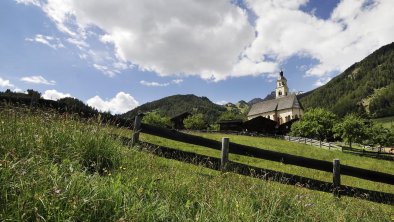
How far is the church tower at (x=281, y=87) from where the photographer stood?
145250 millimetres

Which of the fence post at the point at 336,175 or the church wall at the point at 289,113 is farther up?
the church wall at the point at 289,113

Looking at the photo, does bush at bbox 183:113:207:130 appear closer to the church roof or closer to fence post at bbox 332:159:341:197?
the church roof

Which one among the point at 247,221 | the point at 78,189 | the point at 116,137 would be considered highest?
the point at 116,137

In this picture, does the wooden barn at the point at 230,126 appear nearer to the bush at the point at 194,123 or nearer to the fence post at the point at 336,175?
the bush at the point at 194,123

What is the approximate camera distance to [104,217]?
3150mm

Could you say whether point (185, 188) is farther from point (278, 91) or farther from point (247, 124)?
point (278, 91)

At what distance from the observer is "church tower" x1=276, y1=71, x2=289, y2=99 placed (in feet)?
477

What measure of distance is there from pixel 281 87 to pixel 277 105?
819 inches

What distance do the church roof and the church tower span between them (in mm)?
14109

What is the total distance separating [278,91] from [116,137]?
146375 millimetres

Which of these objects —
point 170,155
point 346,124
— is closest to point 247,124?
point 346,124

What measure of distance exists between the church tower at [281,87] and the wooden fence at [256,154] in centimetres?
13904

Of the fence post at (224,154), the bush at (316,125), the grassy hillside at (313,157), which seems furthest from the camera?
the bush at (316,125)

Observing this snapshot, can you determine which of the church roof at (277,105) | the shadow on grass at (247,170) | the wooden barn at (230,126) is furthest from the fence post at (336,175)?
the church roof at (277,105)
